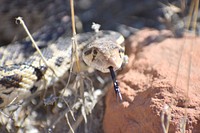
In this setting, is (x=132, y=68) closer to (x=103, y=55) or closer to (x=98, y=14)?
(x=103, y=55)

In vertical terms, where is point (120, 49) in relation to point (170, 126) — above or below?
above

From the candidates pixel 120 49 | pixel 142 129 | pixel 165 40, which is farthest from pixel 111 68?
pixel 165 40

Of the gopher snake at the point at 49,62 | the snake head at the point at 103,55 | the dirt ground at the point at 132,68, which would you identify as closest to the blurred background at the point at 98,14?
the dirt ground at the point at 132,68

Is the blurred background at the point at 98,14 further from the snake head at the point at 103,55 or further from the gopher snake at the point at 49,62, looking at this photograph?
the snake head at the point at 103,55

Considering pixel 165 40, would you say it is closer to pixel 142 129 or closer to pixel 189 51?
pixel 189 51

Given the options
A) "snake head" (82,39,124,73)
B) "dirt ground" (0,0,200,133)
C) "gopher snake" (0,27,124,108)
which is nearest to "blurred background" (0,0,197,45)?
"dirt ground" (0,0,200,133)

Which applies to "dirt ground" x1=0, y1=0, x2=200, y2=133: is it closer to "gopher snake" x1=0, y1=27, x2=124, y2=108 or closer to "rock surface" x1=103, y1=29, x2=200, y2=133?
"rock surface" x1=103, y1=29, x2=200, y2=133
